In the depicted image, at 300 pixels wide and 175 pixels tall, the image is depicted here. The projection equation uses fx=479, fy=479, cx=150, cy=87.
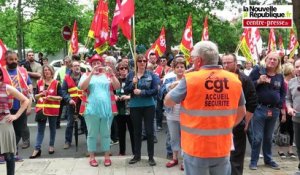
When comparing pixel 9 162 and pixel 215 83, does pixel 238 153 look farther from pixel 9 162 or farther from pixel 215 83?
Result: pixel 9 162

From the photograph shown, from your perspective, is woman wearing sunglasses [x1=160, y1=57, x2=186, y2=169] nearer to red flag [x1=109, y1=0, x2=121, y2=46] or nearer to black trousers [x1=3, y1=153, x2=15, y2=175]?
red flag [x1=109, y1=0, x2=121, y2=46]

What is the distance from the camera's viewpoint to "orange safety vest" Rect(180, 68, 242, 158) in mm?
4273

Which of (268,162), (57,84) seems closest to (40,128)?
(57,84)

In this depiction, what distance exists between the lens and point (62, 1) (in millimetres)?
25094

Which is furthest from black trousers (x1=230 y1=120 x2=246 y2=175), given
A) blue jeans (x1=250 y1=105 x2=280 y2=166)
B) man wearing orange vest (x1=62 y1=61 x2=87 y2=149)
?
man wearing orange vest (x1=62 y1=61 x2=87 y2=149)

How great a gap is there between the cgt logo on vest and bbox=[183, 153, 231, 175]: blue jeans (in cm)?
66

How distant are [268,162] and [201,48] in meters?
4.10

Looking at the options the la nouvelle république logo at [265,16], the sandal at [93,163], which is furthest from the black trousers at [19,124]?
the la nouvelle république logo at [265,16]

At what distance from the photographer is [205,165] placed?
4414mm

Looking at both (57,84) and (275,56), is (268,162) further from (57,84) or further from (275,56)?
(57,84)

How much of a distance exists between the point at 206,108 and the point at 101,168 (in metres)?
3.80

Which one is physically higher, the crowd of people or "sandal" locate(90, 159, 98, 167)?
the crowd of people

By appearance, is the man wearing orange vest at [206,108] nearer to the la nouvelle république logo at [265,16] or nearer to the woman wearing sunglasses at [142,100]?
the woman wearing sunglasses at [142,100]

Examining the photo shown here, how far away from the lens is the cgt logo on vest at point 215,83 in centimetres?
427
